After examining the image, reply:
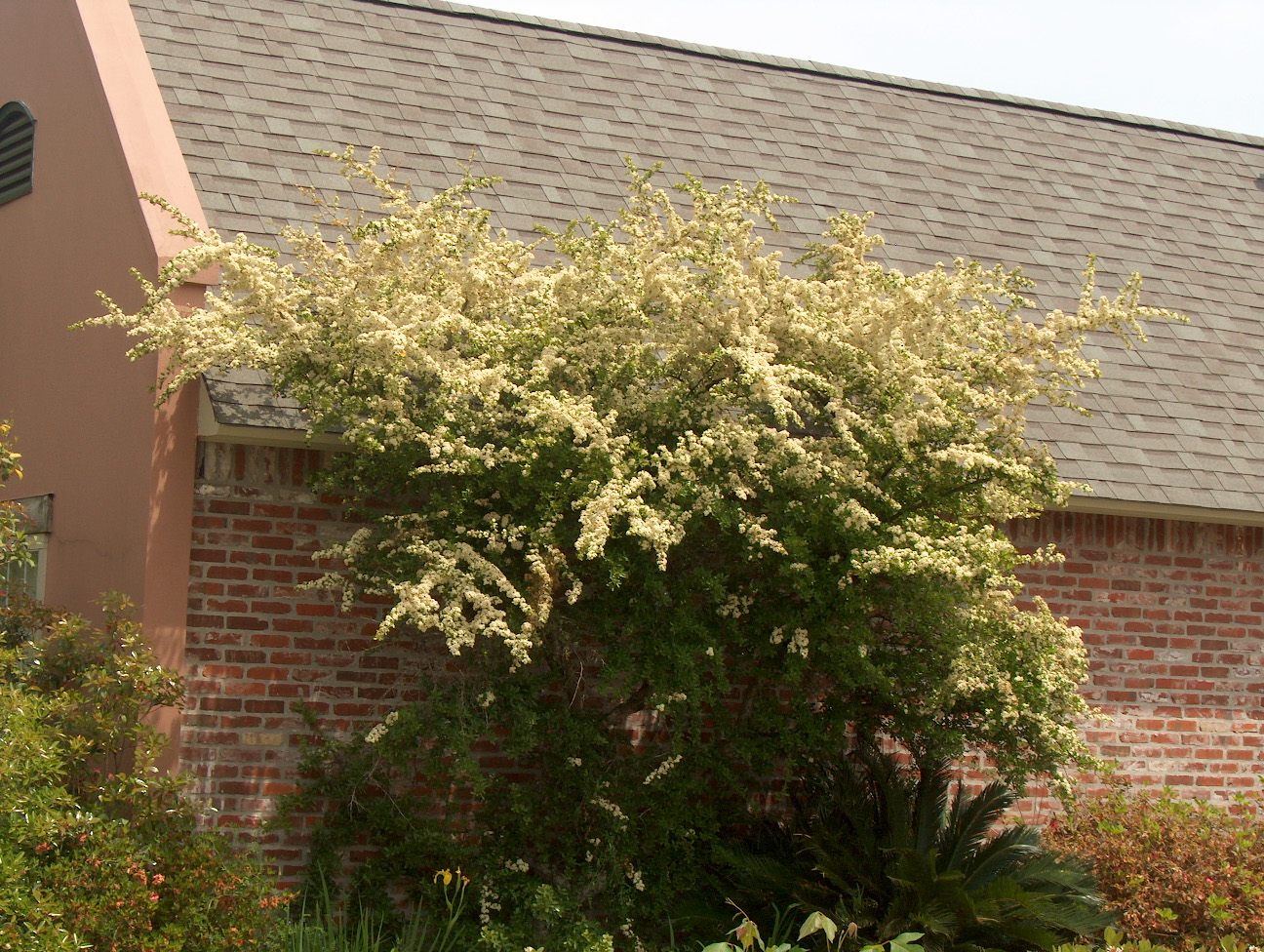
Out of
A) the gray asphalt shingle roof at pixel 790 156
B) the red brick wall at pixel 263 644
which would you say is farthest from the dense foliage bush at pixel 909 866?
the gray asphalt shingle roof at pixel 790 156

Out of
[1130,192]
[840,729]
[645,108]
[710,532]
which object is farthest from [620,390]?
[1130,192]

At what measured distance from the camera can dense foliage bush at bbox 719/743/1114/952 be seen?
6.59 metres

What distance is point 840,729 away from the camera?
702cm

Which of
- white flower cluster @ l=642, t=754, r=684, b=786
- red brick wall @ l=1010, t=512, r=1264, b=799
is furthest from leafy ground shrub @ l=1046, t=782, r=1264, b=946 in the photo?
white flower cluster @ l=642, t=754, r=684, b=786

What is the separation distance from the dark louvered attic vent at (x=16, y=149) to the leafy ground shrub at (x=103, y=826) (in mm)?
3556

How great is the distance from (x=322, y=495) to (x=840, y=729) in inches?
111

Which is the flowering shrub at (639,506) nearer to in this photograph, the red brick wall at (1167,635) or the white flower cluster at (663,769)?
the white flower cluster at (663,769)

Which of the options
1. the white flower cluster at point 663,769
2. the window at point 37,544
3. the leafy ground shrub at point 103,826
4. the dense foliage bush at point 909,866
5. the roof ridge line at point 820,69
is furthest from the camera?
the roof ridge line at point 820,69

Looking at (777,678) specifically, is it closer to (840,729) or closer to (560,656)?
(840,729)

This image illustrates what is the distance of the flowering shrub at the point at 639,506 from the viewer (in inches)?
248

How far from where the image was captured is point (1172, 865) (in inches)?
291

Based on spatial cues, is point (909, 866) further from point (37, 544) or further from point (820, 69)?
point (820, 69)

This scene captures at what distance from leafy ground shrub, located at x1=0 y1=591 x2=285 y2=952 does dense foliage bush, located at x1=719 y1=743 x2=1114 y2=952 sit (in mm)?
2429

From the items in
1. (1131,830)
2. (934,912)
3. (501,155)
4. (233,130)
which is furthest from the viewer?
(501,155)
